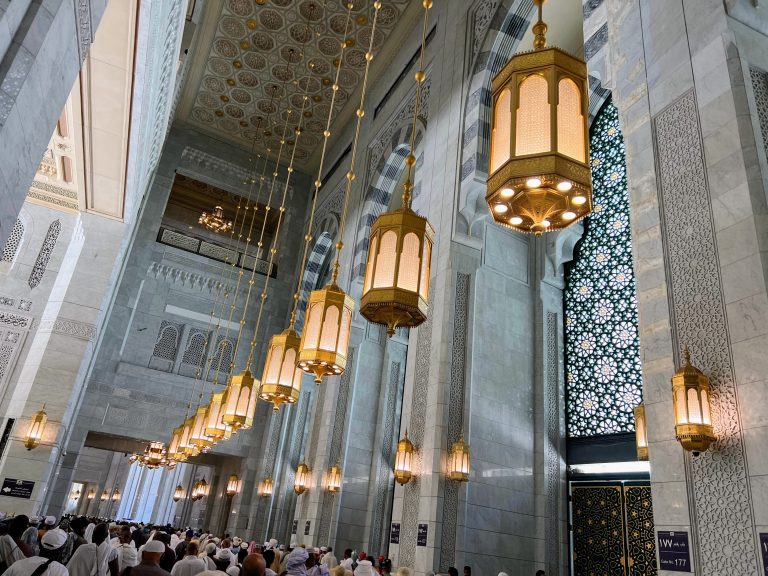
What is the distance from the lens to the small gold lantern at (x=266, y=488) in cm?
1105

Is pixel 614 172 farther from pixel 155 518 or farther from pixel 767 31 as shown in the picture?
pixel 155 518

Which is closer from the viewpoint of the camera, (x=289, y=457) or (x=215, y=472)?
(x=289, y=457)

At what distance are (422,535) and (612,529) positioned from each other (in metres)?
2.37

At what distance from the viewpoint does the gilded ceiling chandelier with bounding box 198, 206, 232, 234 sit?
1425 cm

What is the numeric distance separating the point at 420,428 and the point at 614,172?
4.31 meters

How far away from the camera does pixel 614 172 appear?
7.48m

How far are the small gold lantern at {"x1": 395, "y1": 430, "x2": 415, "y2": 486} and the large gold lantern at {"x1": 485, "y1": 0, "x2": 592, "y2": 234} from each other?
13.7ft

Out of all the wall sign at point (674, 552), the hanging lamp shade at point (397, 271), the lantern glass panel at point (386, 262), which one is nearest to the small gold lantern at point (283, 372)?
the hanging lamp shade at point (397, 271)

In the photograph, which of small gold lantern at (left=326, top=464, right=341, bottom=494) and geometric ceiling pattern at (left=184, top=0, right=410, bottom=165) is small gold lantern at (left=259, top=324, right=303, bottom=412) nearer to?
small gold lantern at (left=326, top=464, right=341, bottom=494)

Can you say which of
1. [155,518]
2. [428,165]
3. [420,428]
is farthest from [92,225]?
[155,518]

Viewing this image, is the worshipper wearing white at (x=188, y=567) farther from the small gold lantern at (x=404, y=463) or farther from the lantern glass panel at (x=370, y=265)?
the small gold lantern at (x=404, y=463)

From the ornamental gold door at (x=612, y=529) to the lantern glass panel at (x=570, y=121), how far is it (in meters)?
5.22

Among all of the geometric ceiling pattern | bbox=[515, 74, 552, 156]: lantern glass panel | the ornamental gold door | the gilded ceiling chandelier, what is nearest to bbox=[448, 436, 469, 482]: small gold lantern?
the ornamental gold door

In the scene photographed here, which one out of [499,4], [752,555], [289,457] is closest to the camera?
[752,555]
